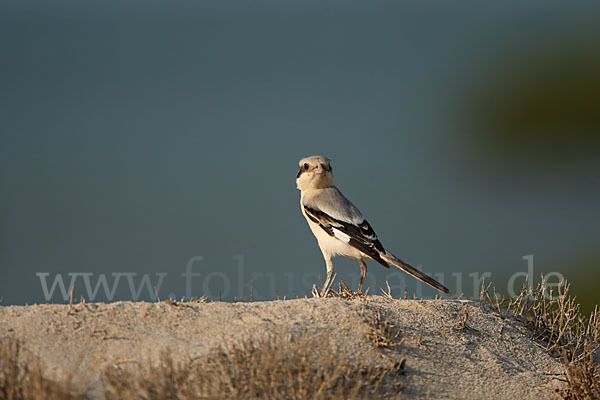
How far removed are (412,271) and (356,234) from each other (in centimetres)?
78

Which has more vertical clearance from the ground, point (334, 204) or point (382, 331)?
point (334, 204)

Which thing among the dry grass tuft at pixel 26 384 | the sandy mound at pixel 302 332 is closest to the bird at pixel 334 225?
the sandy mound at pixel 302 332

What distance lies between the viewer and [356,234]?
789cm

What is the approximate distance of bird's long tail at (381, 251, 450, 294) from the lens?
7352 millimetres

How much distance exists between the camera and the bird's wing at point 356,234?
782 cm

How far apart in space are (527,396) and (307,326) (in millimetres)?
2131

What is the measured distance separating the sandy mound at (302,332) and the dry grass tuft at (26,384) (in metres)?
0.24

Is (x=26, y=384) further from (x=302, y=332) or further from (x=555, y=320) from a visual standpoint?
(x=555, y=320)

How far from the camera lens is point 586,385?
618 cm

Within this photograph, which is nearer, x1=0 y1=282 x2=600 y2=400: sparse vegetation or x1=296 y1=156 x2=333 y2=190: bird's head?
x1=0 y1=282 x2=600 y2=400: sparse vegetation

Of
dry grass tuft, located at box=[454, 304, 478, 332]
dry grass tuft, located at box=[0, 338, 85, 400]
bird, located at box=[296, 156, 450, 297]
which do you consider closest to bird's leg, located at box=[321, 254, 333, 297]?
bird, located at box=[296, 156, 450, 297]

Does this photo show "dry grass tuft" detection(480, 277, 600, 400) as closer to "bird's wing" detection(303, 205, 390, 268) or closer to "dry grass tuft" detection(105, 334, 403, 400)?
"bird's wing" detection(303, 205, 390, 268)

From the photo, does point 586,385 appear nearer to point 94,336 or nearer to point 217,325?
point 217,325

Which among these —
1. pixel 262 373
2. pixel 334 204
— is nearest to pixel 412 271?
pixel 334 204
